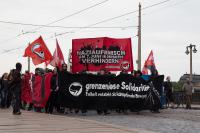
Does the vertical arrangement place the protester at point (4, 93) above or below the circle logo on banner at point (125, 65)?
below

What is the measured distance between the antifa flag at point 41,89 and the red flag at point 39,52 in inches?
146

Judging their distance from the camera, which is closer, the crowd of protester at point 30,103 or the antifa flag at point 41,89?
the crowd of protester at point 30,103

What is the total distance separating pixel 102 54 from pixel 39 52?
426 cm

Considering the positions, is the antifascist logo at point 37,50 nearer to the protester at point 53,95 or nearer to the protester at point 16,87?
the protester at point 53,95

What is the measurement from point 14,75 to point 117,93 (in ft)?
13.4

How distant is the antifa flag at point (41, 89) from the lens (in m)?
17.8

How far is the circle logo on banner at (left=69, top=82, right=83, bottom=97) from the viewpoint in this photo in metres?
17.0

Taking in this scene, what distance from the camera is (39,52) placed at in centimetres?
2384

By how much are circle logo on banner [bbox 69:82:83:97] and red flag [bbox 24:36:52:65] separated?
21.5ft

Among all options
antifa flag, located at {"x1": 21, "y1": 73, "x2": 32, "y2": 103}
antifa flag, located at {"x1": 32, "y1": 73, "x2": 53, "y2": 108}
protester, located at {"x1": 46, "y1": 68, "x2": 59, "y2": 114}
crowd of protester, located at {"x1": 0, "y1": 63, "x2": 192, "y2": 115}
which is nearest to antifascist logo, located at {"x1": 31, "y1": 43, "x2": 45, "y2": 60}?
crowd of protester, located at {"x1": 0, "y1": 63, "x2": 192, "y2": 115}

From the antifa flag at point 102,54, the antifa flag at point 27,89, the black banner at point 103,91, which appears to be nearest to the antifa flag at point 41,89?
the antifa flag at point 27,89

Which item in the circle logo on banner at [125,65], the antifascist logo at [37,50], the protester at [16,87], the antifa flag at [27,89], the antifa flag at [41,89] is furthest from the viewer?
the antifascist logo at [37,50]

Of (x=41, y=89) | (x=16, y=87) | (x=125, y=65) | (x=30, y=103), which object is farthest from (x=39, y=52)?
(x=16, y=87)

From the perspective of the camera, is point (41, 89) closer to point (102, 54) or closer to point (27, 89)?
point (27, 89)
